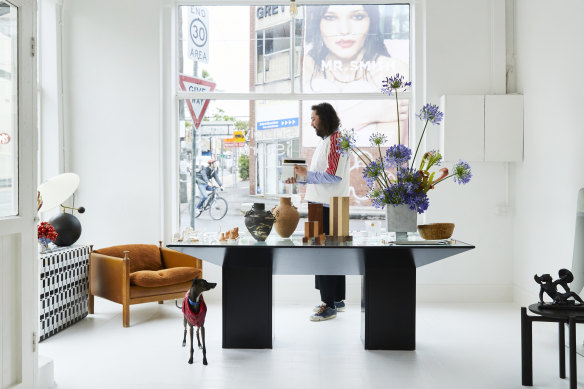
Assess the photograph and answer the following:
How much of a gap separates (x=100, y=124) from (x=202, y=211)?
1.36 metres

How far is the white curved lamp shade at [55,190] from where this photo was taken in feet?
14.6

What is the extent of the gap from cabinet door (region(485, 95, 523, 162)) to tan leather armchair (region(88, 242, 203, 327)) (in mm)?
3019

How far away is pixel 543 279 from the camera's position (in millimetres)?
3260

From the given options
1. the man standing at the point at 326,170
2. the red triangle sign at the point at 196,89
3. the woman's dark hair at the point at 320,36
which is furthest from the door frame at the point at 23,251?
the woman's dark hair at the point at 320,36

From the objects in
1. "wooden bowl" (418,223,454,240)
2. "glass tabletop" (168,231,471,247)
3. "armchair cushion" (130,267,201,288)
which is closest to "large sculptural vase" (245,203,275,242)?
"glass tabletop" (168,231,471,247)

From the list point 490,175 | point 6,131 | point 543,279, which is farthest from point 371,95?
point 6,131

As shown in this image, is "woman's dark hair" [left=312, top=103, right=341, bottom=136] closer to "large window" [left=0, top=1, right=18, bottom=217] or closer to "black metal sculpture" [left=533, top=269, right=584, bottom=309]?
"black metal sculpture" [left=533, top=269, right=584, bottom=309]

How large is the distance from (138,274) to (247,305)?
1243 millimetres

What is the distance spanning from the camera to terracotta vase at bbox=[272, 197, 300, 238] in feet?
12.1

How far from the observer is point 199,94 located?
5.88m

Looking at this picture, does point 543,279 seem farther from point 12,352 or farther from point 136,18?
point 136,18

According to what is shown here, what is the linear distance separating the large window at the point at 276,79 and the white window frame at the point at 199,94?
22 mm

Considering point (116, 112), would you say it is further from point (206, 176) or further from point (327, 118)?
point (327, 118)

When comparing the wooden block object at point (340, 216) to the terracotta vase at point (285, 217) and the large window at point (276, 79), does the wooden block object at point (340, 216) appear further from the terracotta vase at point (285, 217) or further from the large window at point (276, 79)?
the large window at point (276, 79)
